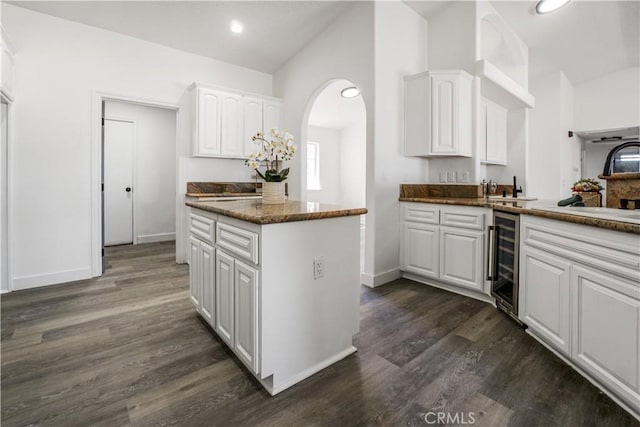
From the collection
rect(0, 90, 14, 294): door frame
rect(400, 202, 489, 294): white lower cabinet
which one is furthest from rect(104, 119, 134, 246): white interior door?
rect(400, 202, 489, 294): white lower cabinet

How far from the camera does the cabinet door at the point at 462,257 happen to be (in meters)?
2.77

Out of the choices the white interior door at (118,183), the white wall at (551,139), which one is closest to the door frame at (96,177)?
the white interior door at (118,183)

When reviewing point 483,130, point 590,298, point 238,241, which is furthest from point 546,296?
point 483,130

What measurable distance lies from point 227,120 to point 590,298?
4.24 meters

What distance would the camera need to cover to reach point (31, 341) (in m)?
2.08

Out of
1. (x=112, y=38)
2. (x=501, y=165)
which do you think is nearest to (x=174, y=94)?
(x=112, y=38)

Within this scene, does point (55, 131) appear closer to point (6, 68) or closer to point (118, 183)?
point (6, 68)

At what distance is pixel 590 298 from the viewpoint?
155 cm

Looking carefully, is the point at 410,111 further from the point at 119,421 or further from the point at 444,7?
the point at 119,421

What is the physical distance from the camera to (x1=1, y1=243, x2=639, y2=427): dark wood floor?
4.62 feet

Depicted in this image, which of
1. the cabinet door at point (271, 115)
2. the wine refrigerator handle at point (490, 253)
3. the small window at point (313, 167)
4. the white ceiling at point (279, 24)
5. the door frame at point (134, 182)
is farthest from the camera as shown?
the small window at point (313, 167)

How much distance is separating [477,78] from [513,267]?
2092 millimetres

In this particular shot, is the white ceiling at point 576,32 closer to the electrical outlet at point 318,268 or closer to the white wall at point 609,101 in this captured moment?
the white wall at point 609,101

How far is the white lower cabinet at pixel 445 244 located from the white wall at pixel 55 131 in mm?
3749
